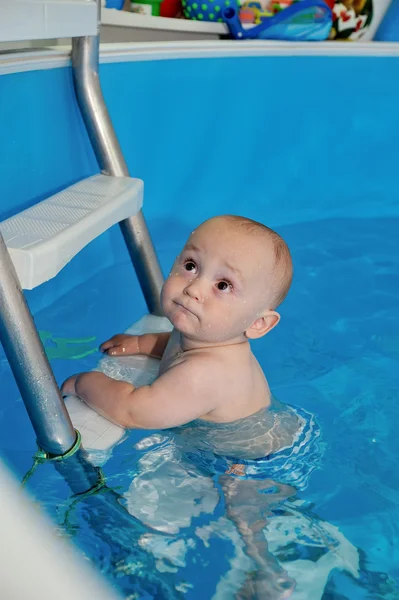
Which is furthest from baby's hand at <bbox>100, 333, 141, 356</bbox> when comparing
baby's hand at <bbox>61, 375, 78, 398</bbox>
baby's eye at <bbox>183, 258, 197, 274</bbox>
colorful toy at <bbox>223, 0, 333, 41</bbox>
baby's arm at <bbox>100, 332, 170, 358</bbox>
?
colorful toy at <bbox>223, 0, 333, 41</bbox>

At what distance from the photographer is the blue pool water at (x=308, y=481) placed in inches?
39.5

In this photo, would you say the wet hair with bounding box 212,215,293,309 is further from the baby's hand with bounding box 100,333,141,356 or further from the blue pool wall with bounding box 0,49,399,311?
the blue pool wall with bounding box 0,49,399,311

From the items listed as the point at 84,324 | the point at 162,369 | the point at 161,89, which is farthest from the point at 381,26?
the point at 162,369

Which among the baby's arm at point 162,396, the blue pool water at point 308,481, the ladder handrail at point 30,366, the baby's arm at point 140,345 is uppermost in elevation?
the ladder handrail at point 30,366

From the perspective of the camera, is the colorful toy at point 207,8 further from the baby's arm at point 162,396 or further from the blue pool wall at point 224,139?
the baby's arm at point 162,396

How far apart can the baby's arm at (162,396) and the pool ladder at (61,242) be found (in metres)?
0.09

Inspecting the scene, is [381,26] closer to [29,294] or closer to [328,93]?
[328,93]

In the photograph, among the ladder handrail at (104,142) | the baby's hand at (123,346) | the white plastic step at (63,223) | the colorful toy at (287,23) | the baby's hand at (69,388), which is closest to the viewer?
the white plastic step at (63,223)

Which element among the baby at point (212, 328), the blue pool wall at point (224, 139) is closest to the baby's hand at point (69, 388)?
the baby at point (212, 328)

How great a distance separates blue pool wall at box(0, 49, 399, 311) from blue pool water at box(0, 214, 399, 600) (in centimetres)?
26

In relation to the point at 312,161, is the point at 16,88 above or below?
above

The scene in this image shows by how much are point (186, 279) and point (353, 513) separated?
0.46m

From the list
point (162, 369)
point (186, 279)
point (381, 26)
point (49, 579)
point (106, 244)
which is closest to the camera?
point (49, 579)

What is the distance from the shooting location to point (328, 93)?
8.43 feet
